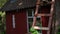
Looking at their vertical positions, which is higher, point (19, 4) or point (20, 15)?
point (19, 4)

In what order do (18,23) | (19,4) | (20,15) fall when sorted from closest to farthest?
(20,15) < (18,23) < (19,4)

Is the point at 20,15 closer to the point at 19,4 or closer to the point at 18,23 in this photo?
the point at 18,23

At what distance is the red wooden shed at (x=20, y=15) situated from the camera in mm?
16806

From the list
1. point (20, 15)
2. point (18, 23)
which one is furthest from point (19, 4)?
point (18, 23)

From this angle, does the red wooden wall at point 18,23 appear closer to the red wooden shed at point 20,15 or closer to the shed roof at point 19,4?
the red wooden shed at point 20,15

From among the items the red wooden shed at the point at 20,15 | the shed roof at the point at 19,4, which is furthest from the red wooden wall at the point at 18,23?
the shed roof at the point at 19,4

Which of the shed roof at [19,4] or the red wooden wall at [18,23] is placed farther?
the red wooden wall at [18,23]

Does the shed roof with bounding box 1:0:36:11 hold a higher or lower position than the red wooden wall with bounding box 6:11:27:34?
higher

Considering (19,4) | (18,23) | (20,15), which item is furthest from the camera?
(19,4)

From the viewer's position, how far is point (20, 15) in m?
18.4

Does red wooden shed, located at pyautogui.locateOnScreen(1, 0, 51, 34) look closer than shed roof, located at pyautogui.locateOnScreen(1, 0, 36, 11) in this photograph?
Yes

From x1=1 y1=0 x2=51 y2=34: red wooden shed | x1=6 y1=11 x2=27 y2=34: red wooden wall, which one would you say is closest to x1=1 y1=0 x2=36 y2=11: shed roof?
x1=1 y1=0 x2=51 y2=34: red wooden shed

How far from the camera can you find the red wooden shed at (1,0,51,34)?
1681cm

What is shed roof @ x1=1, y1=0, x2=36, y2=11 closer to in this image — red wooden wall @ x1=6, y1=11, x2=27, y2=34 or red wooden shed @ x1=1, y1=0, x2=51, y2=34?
red wooden shed @ x1=1, y1=0, x2=51, y2=34
